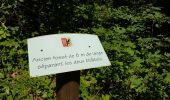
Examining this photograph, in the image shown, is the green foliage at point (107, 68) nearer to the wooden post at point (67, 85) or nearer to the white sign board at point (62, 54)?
the white sign board at point (62, 54)

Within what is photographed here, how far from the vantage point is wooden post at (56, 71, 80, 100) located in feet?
7.91

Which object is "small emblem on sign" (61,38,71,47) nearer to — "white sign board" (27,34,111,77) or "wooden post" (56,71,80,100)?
"white sign board" (27,34,111,77)

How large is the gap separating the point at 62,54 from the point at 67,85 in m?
0.26

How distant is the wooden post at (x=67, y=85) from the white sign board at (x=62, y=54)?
0.31ft

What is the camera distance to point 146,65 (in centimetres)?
424

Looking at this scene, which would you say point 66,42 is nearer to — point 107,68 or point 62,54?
point 62,54

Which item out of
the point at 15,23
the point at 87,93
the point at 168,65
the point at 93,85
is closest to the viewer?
the point at 168,65

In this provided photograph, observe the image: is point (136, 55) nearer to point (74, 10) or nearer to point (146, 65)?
point (146, 65)

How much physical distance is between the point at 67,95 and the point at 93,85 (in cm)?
233

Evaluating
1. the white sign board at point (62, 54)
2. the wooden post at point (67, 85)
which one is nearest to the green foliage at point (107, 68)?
the white sign board at point (62, 54)

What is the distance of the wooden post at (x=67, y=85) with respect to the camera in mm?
2410

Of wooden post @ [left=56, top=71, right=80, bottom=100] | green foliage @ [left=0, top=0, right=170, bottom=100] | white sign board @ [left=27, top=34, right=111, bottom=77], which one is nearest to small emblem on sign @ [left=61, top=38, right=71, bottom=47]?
white sign board @ [left=27, top=34, right=111, bottom=77]

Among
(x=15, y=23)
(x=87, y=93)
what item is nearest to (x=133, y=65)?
(x=87, y=93)

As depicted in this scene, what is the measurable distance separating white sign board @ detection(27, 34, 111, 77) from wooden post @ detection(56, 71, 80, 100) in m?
0.09
